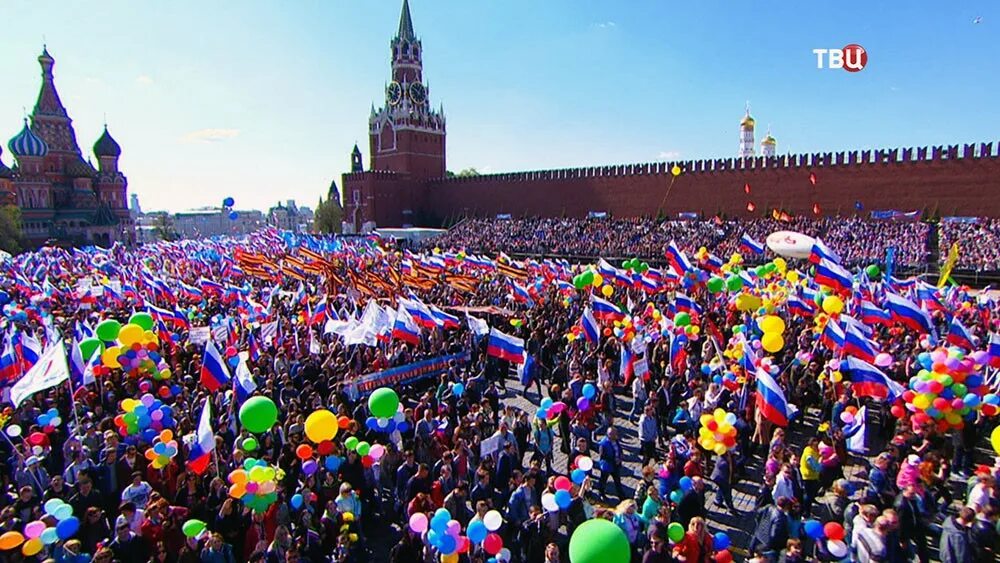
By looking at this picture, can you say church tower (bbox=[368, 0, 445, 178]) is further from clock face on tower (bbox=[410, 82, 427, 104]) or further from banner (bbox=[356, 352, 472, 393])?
banner (bbox=[356, 352, 472, 393])

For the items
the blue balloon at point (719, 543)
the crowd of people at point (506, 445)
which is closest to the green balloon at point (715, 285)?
the crowd of people at point (506, 445)

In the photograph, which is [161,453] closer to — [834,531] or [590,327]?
[834,531]

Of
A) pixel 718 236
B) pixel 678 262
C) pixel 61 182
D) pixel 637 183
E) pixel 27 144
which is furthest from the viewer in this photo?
pixel 61 182

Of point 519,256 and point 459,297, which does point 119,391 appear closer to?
point 459,297

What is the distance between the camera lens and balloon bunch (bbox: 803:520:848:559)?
505cm

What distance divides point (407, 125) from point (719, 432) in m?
60.5

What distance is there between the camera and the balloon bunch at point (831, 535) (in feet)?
16.6

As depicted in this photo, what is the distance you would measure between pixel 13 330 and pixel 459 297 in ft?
33.9

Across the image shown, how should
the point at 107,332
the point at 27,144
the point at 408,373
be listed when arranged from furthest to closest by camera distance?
the point at 27,144, the point at 408,373, the point at 107,332

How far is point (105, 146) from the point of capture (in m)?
65.0

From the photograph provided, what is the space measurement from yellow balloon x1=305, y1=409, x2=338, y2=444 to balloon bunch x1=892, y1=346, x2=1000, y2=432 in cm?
644

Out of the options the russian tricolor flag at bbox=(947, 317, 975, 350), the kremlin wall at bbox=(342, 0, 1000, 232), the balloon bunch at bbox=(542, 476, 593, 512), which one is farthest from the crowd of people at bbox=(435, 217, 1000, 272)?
the balloon bunch at bbox=(542, 476, 593, 512)

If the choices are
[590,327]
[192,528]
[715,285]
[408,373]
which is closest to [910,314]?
[715,285]

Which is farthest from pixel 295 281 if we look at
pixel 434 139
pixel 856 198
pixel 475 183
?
pixel 434 139
